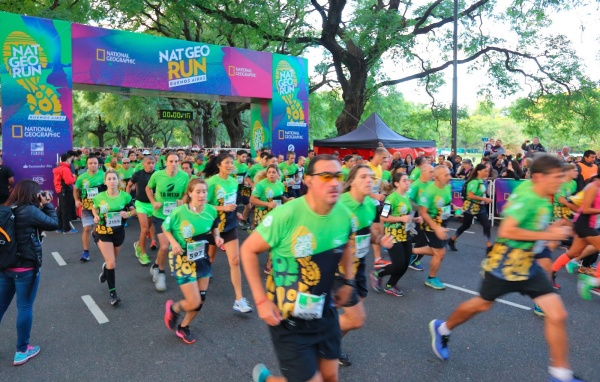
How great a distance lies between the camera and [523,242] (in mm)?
3373

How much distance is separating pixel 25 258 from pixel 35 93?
948 centimetres

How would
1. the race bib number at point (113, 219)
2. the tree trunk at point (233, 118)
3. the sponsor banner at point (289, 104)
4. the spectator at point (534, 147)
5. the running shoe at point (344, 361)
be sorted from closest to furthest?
1. the running shoe at point (344, 361)
2. the race bib number at point (113, 219)
3. the spectator at point (534, 147)
4. the sponsor banner at point (289, 104)
5. the tree trunk at point (233, 118)

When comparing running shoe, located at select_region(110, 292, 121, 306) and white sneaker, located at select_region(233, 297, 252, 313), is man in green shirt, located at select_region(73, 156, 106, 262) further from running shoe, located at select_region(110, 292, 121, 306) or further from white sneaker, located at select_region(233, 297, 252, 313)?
white sneaker, located at select_region(233, 297, 252, 313)

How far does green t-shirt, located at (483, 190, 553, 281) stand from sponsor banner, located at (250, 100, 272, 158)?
522 inches

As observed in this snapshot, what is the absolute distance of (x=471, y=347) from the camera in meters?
4.24

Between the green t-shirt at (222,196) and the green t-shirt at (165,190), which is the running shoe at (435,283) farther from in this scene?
the green t-shirt at (165,190)

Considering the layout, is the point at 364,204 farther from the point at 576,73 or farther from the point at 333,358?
the point at 576,73

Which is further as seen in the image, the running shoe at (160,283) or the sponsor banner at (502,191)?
the sponsor banner at (502,191)

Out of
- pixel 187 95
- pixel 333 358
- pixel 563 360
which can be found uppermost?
pixel 187 95

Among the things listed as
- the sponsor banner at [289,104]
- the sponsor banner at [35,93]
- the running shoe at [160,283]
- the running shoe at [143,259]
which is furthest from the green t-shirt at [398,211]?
the sponsor banner at [289,104]

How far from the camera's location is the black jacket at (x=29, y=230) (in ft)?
12.6

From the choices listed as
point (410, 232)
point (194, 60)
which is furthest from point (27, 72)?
point (410, 232)

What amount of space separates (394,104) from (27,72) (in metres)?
20.2

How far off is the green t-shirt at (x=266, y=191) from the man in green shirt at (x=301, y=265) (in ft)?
13.3
